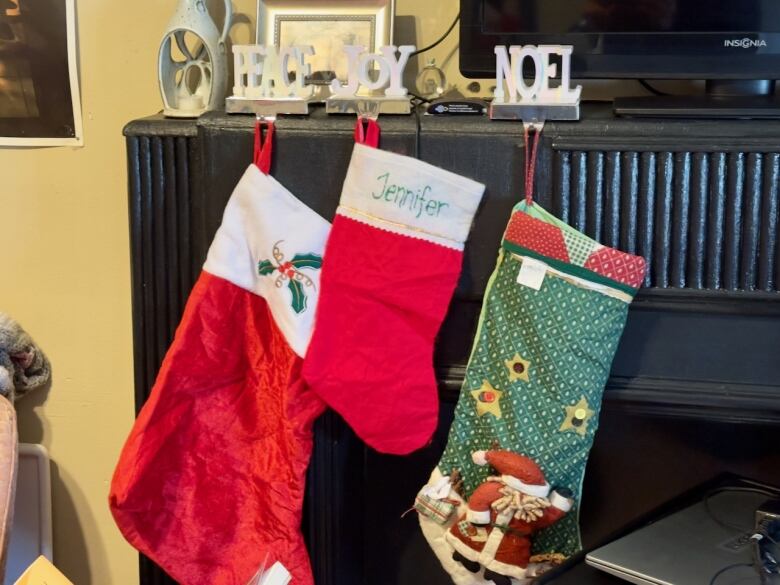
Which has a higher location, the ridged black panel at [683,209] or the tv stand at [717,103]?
the tv stand at [717,103]

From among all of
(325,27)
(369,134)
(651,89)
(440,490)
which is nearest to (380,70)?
(369,134)

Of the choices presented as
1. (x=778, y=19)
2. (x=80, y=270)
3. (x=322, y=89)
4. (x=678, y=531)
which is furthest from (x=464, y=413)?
(x=80, y=270)

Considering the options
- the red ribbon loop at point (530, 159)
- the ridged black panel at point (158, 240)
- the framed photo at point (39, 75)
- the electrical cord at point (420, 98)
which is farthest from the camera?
the framed photo at point (39, 75)

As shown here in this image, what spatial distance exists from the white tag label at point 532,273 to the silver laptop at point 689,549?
13.4 inches

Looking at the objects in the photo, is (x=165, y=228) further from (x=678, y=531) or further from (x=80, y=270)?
(x=678, y=531)

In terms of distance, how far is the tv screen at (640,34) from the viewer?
4.08 ft

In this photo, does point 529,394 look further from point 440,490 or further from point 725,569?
point 725,569

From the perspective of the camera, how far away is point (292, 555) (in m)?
1.34

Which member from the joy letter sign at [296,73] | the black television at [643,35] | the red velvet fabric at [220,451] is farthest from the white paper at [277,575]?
the black television at [643,35]

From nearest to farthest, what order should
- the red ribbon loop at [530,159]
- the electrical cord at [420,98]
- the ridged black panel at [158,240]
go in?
1. the red ribbon loop at [530,159]
2. the ridged black panel at [158,240]
3. the electrical cord at [420,98]

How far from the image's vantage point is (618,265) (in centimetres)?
119

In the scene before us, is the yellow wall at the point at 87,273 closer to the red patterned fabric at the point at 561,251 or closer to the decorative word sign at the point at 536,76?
the decorative word sign at the point at 536,76

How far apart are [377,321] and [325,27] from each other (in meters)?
0.49

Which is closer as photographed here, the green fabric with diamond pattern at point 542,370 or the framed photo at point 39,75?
the green fabric with diamond pattern at point 542,370
